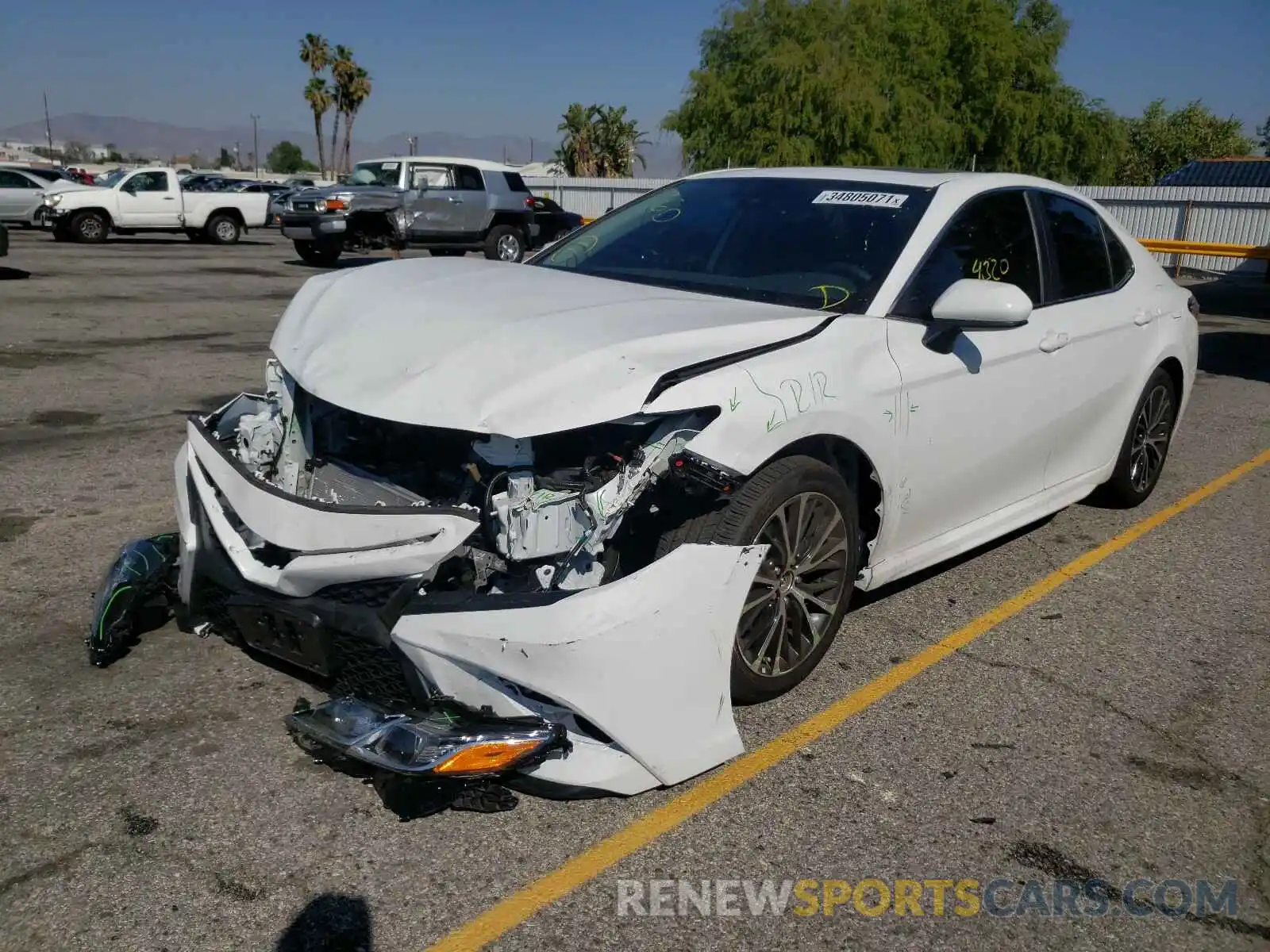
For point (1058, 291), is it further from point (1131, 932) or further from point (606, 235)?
point (1131, 932)

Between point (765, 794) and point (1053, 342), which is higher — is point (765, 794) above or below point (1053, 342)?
below

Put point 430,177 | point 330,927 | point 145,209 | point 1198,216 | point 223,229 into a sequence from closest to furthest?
point 330,927 < point 430,177 < point 145,209 < point 223,229 < point 1198,216

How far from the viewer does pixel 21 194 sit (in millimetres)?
26516

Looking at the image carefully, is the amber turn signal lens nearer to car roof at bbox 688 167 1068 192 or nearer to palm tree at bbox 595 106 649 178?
car roof at bbox 688 167 1068 192

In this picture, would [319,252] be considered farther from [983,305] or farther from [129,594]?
[983,305]

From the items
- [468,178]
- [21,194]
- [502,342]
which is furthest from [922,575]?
[21,194]

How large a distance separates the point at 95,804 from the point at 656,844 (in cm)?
151

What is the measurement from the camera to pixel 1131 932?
2.66m

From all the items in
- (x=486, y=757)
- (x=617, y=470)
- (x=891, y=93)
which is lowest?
(x=486, y=757)

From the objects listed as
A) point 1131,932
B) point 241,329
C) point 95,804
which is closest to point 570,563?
point 95,804

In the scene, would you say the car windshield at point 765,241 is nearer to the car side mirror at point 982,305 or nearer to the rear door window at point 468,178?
the car side mirror at point 982,305

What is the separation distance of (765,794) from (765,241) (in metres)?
2.19

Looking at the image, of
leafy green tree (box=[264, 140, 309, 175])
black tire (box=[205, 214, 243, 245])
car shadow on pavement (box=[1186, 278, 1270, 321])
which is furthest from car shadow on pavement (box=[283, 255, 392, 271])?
leafy green tree (box=[264, 140, 309, 175])

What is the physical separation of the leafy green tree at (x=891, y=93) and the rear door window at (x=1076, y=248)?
31.3m
